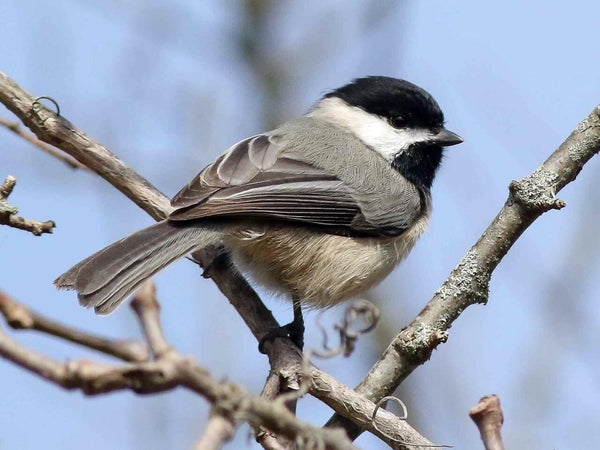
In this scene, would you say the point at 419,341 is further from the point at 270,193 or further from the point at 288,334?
the point at 270,193

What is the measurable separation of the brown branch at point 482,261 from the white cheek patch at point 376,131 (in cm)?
130

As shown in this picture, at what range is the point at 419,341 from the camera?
2.37 meters

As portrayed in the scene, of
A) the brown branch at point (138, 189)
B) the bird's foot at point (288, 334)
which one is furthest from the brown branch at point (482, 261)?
the bird's foot at point (288, 334)

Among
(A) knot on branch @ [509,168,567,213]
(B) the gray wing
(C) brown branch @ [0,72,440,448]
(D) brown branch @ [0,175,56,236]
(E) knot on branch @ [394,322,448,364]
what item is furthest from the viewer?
(B) the gray wing

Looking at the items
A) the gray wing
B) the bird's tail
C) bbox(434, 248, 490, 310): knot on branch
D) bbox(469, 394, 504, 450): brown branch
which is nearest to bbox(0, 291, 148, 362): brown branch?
bbox(469, 394, 504, 450): brown branch

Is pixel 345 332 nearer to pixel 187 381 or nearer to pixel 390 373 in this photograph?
pixel 390 373

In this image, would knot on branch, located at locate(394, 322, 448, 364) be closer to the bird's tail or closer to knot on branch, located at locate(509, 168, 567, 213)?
knot on branch, located at locate(509, 168, 567, 213)

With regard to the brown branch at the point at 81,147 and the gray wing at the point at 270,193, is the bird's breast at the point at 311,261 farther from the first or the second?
the brown branch at the point at 81,147

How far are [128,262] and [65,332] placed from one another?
72.4 inches

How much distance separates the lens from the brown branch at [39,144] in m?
2.50

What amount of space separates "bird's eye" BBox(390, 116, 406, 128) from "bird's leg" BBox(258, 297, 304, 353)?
39.8 inches

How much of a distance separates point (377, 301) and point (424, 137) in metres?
1.10

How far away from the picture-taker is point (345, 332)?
9.05 ft

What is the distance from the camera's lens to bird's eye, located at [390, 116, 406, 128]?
3711 mm
